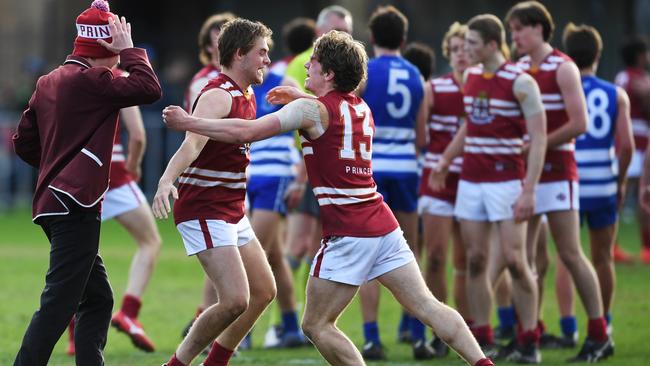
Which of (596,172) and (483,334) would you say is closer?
(483,334)

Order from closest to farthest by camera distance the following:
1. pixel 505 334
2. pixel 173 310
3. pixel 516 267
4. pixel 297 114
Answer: pixel 297 114 → pixel 516 267 → pixel 505 334 → pixel 173 310

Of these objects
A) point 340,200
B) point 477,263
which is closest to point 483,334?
point 477,263

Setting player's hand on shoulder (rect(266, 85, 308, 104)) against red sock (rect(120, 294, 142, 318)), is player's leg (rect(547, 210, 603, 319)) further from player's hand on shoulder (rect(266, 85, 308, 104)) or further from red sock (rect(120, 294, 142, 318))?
red sock (rect(120, 294, 142, 318))

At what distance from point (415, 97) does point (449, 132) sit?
0.71m

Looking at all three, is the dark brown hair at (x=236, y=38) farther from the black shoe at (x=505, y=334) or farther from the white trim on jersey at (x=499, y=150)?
the black shoe at (x=505, y=334)

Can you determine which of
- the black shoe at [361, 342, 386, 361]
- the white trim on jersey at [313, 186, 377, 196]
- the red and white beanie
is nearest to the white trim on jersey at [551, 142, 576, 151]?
the black shoe at [361, 342, 386, 361]

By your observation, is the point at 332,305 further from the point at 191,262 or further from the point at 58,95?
the point at 191,262

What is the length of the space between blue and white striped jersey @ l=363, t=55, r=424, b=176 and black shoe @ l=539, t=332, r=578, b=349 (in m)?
1.83

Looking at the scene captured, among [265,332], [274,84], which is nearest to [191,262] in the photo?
[265,332]

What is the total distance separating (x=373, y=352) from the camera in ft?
32.0

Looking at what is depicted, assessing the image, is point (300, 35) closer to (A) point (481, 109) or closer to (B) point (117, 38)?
(A) point (481, 109)

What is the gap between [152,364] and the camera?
9375mm

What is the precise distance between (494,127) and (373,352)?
192 cm

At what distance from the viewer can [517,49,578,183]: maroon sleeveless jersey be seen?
9734 millimetres
